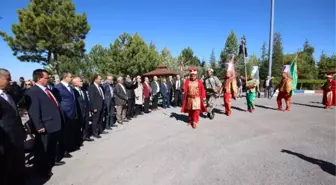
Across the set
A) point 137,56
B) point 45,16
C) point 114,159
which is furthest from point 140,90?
point 137,56

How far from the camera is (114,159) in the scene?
505cm

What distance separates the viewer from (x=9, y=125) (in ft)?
11.6

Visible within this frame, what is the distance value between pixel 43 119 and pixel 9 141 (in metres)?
0.73

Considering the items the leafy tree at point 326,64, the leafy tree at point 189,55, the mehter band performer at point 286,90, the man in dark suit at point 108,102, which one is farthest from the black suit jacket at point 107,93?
the leafy tree at point 189,55

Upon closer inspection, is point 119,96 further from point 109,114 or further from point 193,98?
point 193,98

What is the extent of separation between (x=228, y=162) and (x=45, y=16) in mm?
24120

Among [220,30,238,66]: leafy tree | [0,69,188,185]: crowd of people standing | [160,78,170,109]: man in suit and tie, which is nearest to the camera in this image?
[0,69,188,185]: crowd of people standing

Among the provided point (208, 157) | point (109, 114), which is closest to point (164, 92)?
point (109, 114)

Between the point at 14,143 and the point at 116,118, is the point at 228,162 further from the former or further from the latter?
the point at 116,118

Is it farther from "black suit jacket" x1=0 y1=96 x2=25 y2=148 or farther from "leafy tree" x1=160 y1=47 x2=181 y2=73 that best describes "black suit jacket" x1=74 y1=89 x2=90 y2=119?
"leafy tree" x1=160 y1=47 x2=181 y2=73

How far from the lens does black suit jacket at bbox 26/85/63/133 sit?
13.5 feet

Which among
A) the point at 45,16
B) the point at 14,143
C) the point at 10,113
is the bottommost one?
the point at 14,143

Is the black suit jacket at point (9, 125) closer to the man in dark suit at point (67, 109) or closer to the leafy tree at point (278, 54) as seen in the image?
the man in dark suit at point (67, 109)

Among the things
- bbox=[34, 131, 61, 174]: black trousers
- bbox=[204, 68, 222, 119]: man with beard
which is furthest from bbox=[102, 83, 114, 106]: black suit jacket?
bbox=[204, 68, 222, 119]: man with beard
